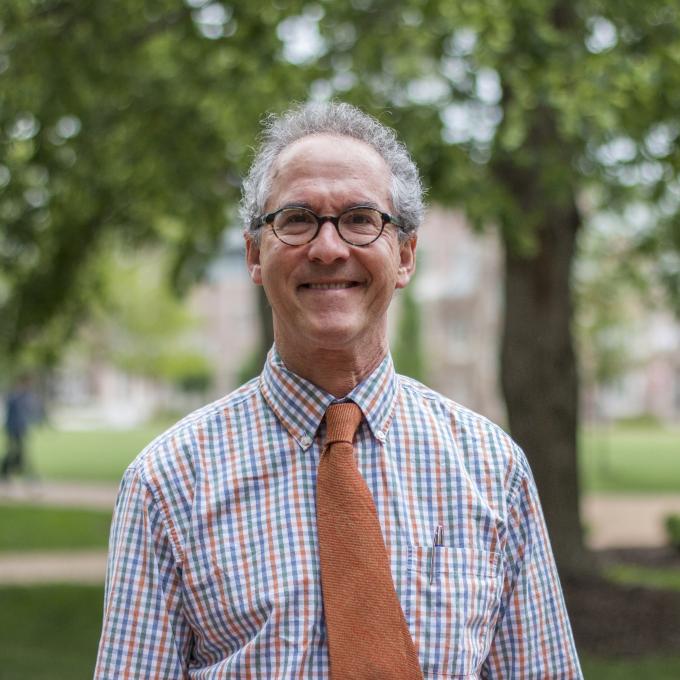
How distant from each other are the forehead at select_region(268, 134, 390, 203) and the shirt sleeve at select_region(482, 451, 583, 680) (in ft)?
1.98

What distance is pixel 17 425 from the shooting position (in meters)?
19.2

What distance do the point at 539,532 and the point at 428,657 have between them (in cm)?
33

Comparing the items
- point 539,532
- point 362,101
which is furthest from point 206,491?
point 362,101

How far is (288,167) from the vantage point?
6.47 ft

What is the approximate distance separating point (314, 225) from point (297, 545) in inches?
21.4

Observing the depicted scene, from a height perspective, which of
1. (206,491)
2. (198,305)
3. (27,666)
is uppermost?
(198,305)

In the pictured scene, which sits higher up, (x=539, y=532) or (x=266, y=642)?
(x=539, y=532)

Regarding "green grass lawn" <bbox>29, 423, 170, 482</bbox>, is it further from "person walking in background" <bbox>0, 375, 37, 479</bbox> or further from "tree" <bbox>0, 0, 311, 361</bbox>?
"tree" <bbox>0, 0, 311, 361</bbox>

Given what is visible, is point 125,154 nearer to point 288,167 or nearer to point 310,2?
point 310,2

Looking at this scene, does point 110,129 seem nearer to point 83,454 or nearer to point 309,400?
point 309,400

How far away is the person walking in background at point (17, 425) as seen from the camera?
19234 mm

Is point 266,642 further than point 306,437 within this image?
No

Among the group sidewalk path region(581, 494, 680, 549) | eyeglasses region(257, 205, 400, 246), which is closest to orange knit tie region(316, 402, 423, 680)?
eyeglasses region(257, 205, 400, 246)

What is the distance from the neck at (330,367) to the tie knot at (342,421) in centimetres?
4
